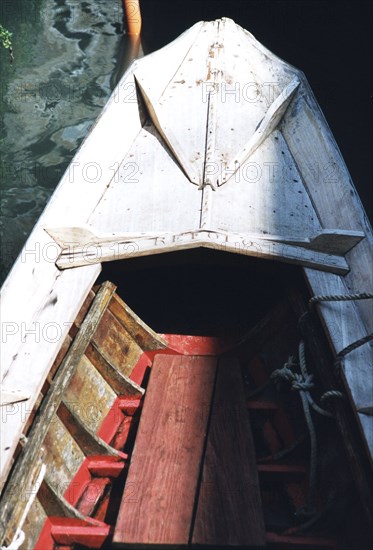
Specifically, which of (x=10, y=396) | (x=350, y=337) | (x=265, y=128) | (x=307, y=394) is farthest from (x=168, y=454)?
(x=265, y=128)

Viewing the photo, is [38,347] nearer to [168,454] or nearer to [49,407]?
[49,407]

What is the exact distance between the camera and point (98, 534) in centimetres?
261

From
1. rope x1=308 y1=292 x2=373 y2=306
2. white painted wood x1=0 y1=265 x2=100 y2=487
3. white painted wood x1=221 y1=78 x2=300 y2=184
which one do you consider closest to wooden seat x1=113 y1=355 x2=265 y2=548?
white painted wood x1=0 y1=265 x2=100 y2=487

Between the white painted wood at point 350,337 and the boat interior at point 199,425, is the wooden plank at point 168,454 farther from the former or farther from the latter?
the white painted wood at point 350,337

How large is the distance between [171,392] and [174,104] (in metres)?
2.07

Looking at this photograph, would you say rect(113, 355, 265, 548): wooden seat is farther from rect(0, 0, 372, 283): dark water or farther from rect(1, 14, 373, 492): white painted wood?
rect(0, 0, 372, 283): dark water

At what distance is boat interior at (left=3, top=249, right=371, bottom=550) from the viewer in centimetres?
262

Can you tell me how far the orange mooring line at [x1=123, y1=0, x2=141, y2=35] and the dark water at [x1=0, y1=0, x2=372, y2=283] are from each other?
24 cm

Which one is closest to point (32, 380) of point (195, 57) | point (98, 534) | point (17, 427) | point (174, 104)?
point (17, 427)

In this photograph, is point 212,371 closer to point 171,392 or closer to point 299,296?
point 171,392

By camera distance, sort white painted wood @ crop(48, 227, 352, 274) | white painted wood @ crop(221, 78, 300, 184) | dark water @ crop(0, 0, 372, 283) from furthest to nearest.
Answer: dark water @ crop(0, 0, 372, 283) → white painted wood @ crop(221, 78, 300, 184) → white painted wood @ crop(48, 227, 352, 274)

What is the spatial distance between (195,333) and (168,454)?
109 cm

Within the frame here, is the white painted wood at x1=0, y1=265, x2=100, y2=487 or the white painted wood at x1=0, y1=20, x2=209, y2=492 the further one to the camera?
the white painted wood at x1=0, y1=20, x2=209, y2=492

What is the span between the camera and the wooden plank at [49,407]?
7.78 feet
